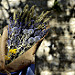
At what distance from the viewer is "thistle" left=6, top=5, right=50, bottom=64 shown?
82cm

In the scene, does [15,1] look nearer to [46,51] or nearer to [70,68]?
[46,51]

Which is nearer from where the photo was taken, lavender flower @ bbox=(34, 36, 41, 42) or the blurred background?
lavender flower @ bbox=(34, 36, 41, 42)

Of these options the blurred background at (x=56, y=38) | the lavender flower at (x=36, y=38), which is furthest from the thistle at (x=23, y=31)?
the blurred background at (x=56, y=38)

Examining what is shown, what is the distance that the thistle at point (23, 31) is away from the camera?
2.68 ft

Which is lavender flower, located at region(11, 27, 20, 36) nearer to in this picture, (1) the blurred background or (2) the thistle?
(2) the thistle

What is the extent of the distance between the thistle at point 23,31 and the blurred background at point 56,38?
0.63 m

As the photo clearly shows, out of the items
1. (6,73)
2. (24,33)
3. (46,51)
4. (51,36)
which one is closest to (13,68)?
(6,73)

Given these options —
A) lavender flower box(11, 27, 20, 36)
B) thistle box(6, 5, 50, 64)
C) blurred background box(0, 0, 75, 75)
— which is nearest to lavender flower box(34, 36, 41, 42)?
thistle box(6, 5, 50, 64)

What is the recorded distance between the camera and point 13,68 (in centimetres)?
87

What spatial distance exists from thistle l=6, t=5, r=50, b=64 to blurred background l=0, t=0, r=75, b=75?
24.8 inches

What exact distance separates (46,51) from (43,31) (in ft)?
2.34

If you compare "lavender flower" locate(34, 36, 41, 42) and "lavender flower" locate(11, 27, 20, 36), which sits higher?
"lavender flower" locate(11, 27, 20, 36)

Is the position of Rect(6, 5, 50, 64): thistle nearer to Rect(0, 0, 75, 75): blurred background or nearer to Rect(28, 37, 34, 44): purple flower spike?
Rect(28, 37, 34, 44): purple flower spike

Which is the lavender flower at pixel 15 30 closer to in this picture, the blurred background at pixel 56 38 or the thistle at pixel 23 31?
the thistle at pixel 23 31
